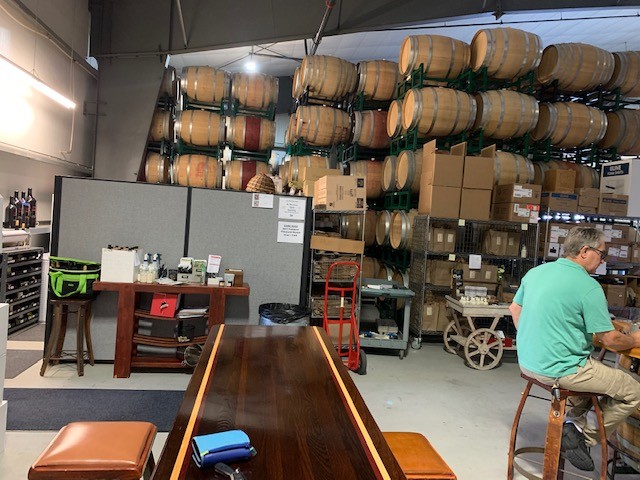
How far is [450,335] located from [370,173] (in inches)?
104

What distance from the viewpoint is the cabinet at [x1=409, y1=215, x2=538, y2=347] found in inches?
209

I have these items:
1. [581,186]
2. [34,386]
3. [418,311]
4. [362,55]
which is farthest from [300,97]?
[34,386]

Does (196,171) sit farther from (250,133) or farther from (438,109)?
(438,109)

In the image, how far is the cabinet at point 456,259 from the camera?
5.30 m

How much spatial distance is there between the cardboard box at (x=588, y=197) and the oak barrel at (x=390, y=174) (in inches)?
90.1

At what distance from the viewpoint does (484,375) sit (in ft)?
15.1

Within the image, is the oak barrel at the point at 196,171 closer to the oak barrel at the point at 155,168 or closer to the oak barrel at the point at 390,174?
the oak barrel at the point at 155,168

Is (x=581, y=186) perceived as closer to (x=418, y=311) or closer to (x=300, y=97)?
(x=418, y=311)

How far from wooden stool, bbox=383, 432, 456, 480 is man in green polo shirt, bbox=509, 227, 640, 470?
1114 millimetres

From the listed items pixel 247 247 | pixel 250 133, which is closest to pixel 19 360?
pixel 247 247

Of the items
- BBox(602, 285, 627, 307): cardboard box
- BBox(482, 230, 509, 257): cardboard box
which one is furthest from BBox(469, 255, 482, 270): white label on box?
BBox(602, 285, 627, 307): cardboard box

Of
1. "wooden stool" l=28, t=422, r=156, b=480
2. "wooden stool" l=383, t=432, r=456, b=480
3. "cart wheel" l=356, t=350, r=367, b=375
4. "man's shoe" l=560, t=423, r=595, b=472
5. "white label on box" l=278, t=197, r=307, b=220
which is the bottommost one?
"cart wheel" l=356, t=350, r=367, b=375

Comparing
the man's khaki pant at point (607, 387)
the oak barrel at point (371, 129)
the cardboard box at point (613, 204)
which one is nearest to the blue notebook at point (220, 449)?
the man's khaki pant at point (607, 387)

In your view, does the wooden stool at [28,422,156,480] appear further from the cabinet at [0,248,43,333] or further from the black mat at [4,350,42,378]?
the cabinet at [0,248,43,333]
